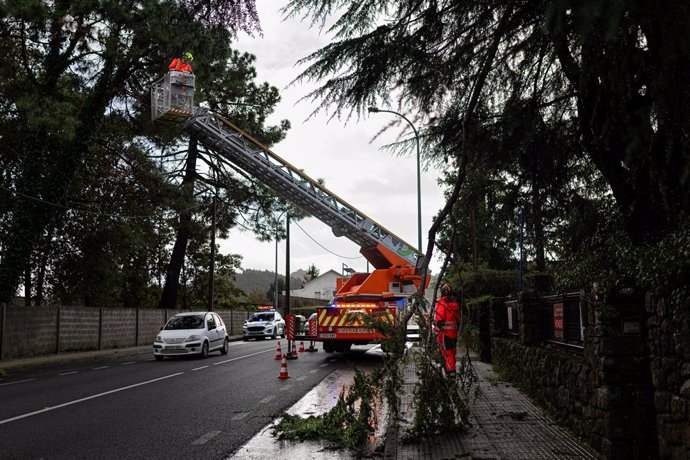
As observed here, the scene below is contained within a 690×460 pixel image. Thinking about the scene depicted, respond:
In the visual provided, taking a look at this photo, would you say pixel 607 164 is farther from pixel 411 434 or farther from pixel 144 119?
pixel 144 119

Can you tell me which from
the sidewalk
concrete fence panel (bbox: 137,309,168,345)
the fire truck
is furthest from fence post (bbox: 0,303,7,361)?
the sidewalk

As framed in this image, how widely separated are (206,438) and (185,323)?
13.1 meters

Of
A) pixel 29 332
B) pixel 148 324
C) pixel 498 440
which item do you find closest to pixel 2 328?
pixel 29 332

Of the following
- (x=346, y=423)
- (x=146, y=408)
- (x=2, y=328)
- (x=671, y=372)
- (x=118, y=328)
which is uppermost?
(x=671, y=372)

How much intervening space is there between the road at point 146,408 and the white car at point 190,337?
2381mm

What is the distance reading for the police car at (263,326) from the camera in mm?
32719

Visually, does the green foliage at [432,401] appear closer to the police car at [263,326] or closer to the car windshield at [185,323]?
the car windshield at [185,323]

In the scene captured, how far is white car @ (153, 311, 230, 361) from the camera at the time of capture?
708 inches

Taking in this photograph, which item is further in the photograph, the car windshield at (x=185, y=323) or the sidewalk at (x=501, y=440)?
the car windshield at (x=185, y=323)

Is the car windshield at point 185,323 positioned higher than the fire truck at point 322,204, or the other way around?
the fire truck at point 322,204

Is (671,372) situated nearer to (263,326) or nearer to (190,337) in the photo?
(190,337)

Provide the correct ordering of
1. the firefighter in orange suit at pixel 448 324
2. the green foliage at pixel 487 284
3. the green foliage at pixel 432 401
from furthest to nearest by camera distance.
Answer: the green foliage at pixel 487 284 < the firefighter in orange suit at pixel 448 324 < the green foliage at pixel 432 401

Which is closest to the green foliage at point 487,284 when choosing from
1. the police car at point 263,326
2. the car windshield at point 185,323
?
the car windshield at point 185,323

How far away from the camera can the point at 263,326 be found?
3275cm
